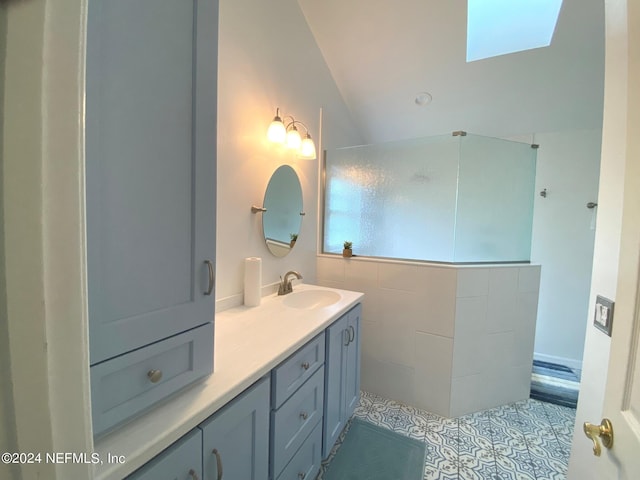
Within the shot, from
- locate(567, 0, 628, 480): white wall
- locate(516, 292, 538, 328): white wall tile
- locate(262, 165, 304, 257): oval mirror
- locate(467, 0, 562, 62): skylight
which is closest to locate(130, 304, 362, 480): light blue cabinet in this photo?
locate(262, 165, 304, 257): oval mirror

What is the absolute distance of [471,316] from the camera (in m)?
1.87

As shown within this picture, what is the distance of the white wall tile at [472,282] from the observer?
183 cm

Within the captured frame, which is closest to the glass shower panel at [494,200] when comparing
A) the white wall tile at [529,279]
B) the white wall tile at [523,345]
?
the white wall tile at [529,279]

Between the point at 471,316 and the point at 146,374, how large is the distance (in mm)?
1932

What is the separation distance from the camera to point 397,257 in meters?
2.14

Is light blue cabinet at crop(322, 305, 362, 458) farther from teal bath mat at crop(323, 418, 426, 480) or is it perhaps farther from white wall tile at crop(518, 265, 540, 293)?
white wall tile at crop(518, 265, 540, 293)

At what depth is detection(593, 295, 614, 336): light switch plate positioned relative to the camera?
0.79 m

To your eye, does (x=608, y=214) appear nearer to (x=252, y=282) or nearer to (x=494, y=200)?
(x=494, y=200)

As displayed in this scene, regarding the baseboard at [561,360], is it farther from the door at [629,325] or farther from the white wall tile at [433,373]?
the door at [629,325]

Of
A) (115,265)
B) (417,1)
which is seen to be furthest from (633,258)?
(417,1)

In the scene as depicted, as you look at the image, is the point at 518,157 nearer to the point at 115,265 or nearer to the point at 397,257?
the point at 397,257

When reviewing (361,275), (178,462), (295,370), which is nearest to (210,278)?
(178,462)

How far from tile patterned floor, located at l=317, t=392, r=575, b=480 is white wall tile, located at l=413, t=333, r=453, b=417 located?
79 mm

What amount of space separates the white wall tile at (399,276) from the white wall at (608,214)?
41.0 inches
